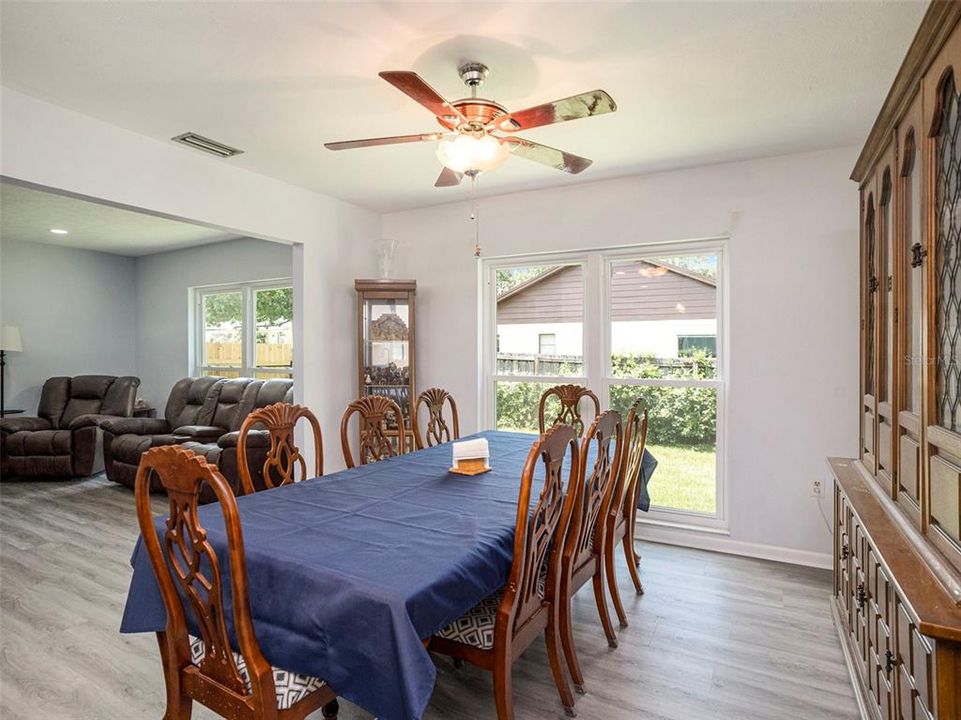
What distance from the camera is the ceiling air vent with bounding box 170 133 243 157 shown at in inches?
126

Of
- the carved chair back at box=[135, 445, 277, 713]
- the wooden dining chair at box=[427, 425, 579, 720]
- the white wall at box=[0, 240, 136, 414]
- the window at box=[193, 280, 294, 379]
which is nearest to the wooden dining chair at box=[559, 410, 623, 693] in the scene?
the wooden dining chair at box=[427, 425, 579, 720]

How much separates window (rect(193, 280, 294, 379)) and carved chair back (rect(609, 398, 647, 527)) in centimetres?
419

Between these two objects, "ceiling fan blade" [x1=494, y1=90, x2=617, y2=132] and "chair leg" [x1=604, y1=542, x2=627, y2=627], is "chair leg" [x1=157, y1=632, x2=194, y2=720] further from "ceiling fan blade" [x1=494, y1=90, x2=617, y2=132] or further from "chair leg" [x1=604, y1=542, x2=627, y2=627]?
"ceiling fan blade" [x1=494, y1=90, x2=617, y2=132]

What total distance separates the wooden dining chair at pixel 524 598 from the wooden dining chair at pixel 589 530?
0.10 meters

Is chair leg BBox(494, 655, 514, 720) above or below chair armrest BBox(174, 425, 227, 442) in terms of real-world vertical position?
below

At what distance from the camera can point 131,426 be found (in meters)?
5.55

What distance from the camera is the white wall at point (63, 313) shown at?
6.39 meters

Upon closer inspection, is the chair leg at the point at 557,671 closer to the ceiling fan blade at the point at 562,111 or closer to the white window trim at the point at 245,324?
the ceiling fan blade at the point at 562,111

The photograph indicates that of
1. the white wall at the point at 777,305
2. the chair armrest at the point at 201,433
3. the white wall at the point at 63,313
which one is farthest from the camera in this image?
the white wall at the point at 63,313

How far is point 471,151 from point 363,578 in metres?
1.59

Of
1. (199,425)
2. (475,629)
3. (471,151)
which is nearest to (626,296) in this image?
(471,151)

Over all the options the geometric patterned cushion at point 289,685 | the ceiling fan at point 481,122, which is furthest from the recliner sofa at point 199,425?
the geometric patterned cushion at point 289,685

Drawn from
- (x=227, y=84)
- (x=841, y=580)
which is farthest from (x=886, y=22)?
(x=227, y=84)

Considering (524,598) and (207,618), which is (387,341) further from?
(207,618)
